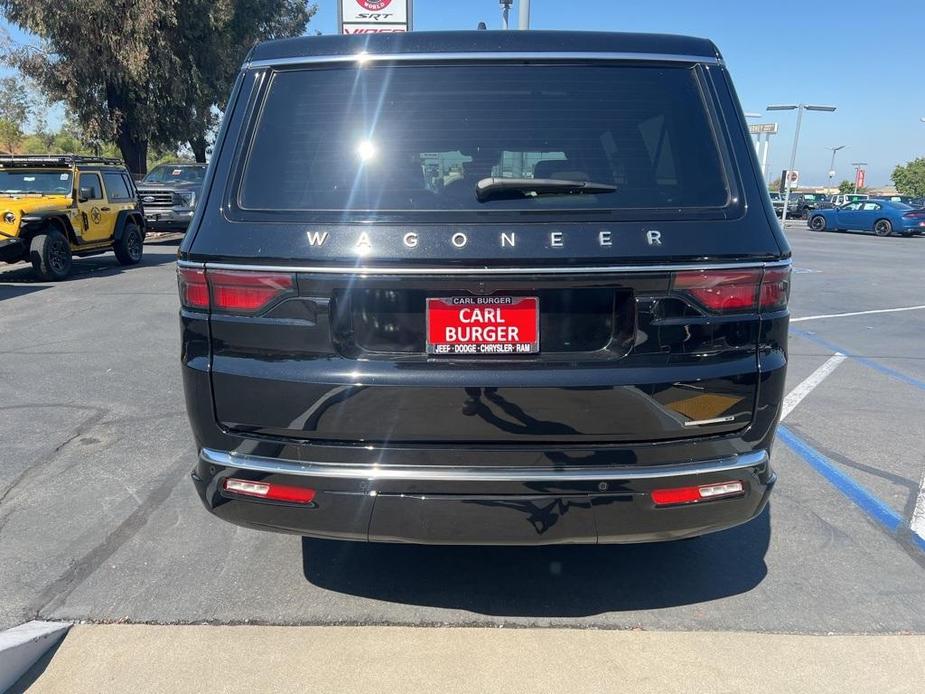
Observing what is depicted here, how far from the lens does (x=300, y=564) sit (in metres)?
3.41

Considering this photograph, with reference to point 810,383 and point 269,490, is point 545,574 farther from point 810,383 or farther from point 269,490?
point 810,383

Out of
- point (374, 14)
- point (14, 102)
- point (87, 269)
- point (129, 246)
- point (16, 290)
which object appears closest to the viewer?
point (374, 14)

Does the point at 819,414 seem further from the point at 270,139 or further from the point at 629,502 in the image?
the point at 270,139

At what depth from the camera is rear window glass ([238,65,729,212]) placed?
2.59m

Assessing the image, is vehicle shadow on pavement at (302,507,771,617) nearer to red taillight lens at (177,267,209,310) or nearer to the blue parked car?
red taillight lens at (177,267,209,310)

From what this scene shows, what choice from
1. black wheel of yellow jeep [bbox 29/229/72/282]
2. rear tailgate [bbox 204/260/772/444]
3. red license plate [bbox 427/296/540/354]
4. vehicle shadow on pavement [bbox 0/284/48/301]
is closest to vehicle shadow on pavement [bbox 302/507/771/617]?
rear tailgate [bbox 204/260/772/444]

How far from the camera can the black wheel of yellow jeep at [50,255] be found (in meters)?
11.9

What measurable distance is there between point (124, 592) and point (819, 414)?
481 cm

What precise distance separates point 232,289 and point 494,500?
3.73ft

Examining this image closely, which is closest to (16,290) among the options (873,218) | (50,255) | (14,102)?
(50,255)

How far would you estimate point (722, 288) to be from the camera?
98.5 inches

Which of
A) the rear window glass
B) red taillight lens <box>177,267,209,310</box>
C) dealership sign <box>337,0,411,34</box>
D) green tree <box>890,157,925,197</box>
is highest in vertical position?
dealership sign <box>337,0,411,34</box>

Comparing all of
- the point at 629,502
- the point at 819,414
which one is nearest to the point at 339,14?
the point at 819,414

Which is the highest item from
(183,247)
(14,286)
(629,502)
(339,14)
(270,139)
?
(339,14)
